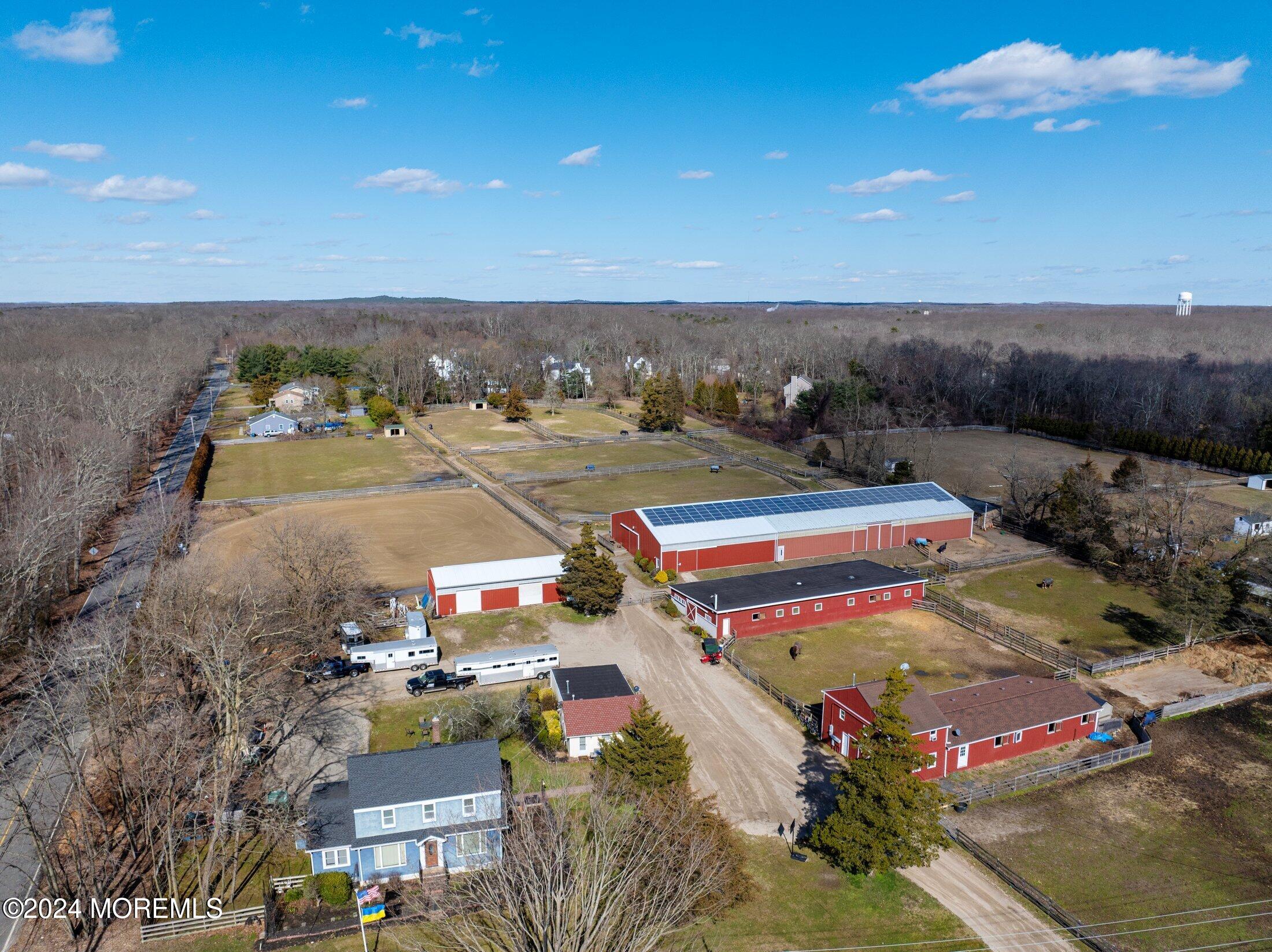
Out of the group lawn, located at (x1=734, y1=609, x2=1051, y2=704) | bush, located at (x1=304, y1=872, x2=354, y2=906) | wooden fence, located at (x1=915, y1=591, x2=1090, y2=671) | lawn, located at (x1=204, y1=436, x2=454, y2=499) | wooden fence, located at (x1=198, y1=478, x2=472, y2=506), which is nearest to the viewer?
bush, located at (x1=304, y1=872, x2=354, y2=906)

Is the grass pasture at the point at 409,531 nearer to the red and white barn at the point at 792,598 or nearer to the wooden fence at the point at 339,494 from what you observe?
the wooden fence at the point at 339,494

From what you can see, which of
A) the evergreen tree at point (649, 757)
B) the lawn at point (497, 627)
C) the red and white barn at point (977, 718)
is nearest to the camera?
the evergreen tree at point (649, 757)

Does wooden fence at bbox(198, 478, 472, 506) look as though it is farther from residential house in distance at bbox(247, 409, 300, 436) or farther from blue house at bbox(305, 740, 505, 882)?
blue house at bbox(305, 740, 505, 882)

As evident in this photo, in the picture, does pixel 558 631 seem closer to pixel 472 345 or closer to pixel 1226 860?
pixel 1226 860

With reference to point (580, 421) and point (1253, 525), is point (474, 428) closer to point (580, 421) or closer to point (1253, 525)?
point (580, 421)

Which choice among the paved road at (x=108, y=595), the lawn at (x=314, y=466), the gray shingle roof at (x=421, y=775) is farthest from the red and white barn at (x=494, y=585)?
the lawn at (x=314, y=466)

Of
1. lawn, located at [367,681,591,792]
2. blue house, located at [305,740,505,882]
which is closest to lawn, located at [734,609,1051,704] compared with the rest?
lawn, located at [367,681,591,792]
